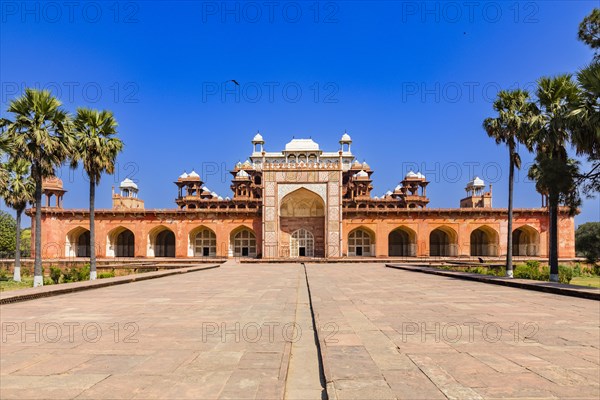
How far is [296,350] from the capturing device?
213 inches

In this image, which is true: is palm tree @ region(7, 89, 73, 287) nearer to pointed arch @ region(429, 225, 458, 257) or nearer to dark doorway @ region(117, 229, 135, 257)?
dark doorway @ region(117, 229, 135, 257)

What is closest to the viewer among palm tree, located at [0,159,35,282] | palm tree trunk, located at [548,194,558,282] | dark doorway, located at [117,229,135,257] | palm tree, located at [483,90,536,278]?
palm tree trunk, located at [548,194,558,282]

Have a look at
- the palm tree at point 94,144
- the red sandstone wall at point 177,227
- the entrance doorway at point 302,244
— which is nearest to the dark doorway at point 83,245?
the red sandstone wall at point 177,227

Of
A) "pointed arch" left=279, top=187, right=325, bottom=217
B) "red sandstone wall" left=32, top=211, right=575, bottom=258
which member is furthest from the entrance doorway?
"red sandstone wall" left=32, top=211, right=575, bottom=258

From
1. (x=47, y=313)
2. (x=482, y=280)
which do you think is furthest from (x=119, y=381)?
(x=482, y=280)

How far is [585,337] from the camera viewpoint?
5.98 m

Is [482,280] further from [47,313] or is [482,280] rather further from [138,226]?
[138,226]

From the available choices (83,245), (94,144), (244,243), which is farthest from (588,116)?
(83,245)

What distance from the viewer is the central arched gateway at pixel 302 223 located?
4075 cm

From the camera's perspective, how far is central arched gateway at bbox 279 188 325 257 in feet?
134

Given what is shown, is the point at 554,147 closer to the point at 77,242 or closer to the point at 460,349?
Result: the point at 460,349

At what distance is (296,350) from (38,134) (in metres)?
17.5

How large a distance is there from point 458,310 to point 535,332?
2.26 m

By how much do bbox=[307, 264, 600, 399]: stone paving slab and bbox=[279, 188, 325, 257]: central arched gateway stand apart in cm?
3112
